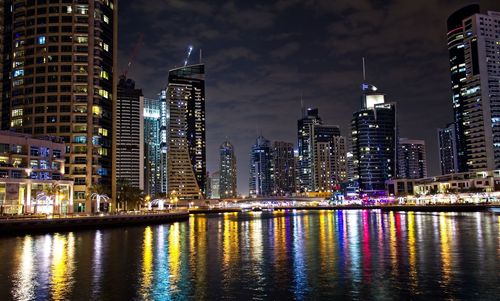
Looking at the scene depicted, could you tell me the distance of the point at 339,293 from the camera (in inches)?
1570

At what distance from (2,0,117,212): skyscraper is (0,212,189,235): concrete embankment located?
1986 cm

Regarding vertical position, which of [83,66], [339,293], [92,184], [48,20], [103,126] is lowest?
[339,293]

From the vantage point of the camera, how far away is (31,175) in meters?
140

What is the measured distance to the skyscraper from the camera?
165m

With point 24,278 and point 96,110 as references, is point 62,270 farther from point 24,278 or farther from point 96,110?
point 96,110

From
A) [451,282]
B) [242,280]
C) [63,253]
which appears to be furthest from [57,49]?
[451,282]

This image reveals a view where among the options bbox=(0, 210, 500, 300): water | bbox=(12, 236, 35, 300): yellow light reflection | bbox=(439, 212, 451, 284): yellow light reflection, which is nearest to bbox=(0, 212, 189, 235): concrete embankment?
bbox=(0, 210, 500, 300): water

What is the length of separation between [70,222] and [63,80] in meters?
61.5

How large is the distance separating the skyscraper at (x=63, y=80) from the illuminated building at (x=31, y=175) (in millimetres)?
12667

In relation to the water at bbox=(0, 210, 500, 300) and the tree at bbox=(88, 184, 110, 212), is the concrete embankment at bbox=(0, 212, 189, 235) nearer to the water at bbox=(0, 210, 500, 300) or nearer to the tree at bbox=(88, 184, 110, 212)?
the tree at bbox=(88, 184, 110, 212)

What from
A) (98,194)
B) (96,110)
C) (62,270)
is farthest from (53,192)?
(62,270)

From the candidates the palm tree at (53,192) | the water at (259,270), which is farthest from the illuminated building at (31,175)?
the water at (259,270)

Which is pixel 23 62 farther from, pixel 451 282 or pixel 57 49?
pixel 451 282

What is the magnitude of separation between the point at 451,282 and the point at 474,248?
2676 cm
